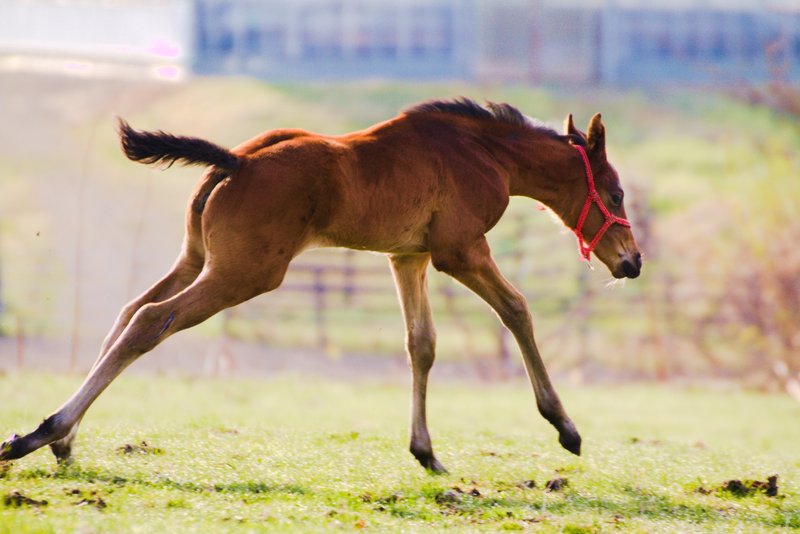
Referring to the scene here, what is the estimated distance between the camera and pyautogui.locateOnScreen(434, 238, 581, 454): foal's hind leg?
6.88 m

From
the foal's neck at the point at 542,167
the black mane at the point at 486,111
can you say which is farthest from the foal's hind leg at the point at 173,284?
the foal's neck at the point at 542,167

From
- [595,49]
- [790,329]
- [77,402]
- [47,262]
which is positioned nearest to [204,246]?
[77,402]

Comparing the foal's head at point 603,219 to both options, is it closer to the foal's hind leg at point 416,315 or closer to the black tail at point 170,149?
the foal's hind leg at point 416,315

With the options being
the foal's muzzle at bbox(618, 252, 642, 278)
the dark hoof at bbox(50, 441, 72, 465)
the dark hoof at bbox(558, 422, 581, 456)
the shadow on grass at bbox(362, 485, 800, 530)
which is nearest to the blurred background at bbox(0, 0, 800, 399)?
the dark hoof at bbox(50, 441, 72, 465)

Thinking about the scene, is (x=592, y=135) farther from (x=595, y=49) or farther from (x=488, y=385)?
(x=595, y=49)

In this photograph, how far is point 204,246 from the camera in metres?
6.53

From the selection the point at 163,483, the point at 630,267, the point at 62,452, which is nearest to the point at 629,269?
the point at 630,267

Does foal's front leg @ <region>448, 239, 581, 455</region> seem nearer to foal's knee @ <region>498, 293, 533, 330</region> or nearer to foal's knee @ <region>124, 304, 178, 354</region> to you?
foal's knee @ <region>498, 293, 533, 330</region>

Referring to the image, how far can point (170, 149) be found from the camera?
20.6 feet

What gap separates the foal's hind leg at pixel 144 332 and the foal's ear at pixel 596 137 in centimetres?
252

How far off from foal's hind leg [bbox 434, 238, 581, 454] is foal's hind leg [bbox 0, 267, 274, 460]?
4.34ft

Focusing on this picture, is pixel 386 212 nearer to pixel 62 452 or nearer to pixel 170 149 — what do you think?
pixel 170 149

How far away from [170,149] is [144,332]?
1.11 m

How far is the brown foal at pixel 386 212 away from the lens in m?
6.15
